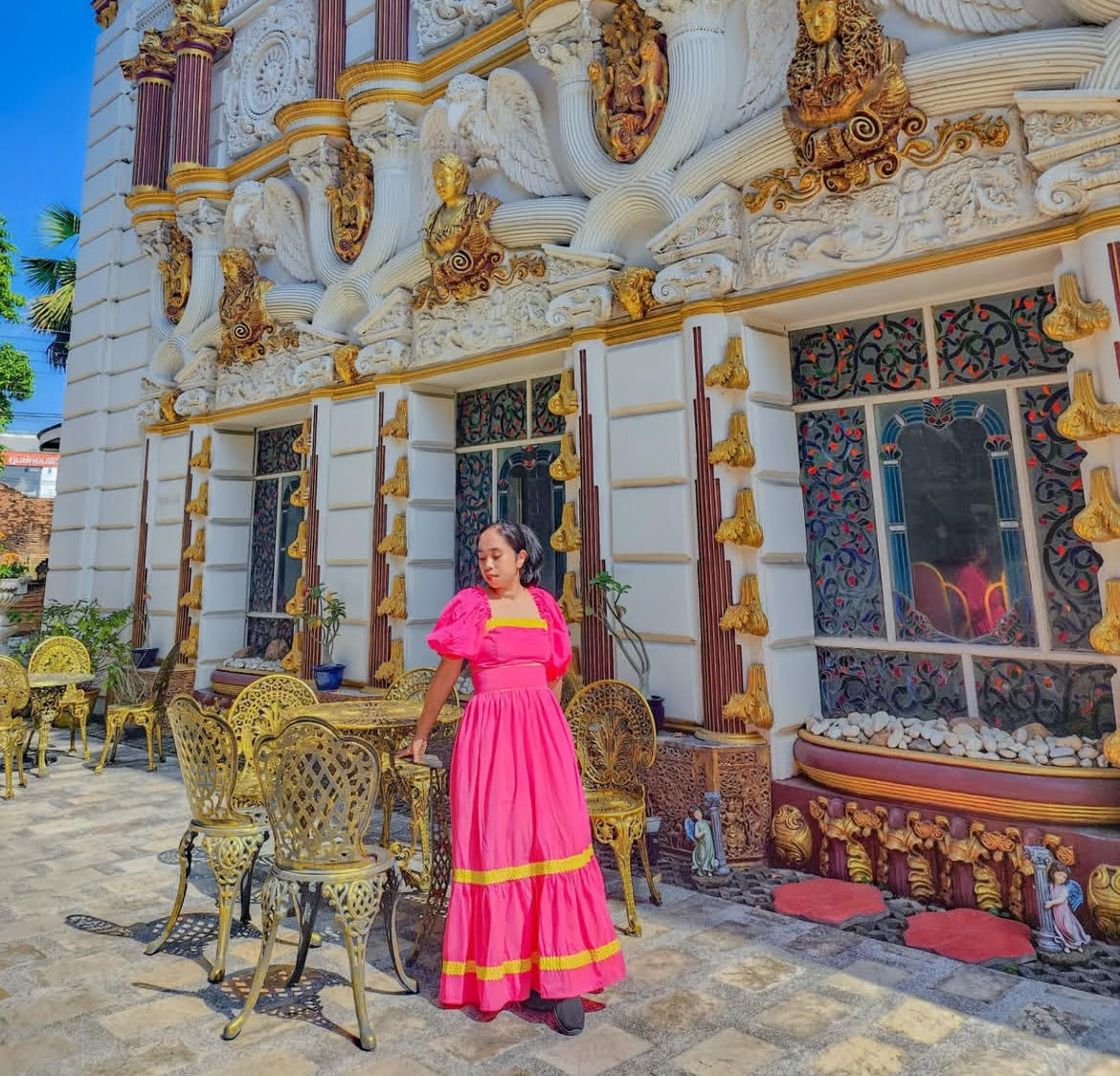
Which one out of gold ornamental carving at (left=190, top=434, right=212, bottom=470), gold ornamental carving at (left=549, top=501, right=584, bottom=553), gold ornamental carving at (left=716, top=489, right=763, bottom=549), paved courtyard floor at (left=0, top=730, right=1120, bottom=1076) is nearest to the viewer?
paved courtyard floor at (left=0, top=730, right=1120, bottom=1076)

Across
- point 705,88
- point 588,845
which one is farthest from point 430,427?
point 588,845

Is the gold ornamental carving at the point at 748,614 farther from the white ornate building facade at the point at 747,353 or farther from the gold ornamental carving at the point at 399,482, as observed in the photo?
the gold ornamental carving at the point at 399,482

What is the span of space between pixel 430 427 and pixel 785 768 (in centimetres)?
445

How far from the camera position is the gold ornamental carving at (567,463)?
232 inches

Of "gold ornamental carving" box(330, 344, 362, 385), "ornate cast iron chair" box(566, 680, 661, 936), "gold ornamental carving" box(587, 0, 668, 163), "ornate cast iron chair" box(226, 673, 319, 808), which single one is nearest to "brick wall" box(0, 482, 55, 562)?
"gold ornamental carving" box(330, 344, 362, 385)

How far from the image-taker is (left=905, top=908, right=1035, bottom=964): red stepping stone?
3562mm

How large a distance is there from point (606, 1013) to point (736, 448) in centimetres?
332

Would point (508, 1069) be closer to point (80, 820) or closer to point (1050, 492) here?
point (1050, 492)

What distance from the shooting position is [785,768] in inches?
194

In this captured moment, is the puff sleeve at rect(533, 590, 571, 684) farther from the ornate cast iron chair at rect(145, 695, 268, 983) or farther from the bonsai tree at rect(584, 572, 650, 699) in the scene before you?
the bonsai tree at rect(584, 572, 650, 699)

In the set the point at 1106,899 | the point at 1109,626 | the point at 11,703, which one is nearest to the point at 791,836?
the point at 1106,899

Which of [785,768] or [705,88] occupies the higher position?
[705,88]

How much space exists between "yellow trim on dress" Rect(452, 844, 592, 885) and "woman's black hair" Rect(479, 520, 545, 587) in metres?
1.14

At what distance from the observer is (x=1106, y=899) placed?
3.63 meters
